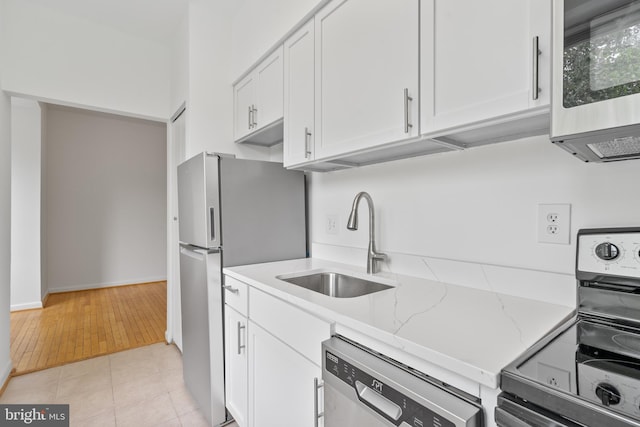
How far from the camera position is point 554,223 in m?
1.02

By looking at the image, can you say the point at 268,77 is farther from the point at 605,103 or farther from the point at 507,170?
the point at 605,103

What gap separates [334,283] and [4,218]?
7.88ft

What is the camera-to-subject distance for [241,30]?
2.32 m

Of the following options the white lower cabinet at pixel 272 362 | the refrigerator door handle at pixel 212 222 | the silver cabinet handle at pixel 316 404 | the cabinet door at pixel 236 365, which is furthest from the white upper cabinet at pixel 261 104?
the silver cabinet handle at pixel 316 404

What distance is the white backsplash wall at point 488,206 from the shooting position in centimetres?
95

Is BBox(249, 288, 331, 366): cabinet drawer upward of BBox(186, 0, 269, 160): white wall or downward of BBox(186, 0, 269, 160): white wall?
downward

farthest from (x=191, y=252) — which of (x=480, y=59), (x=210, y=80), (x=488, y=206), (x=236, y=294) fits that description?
(x=480, y=59)

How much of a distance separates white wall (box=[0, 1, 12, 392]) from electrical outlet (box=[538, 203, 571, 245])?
3.15 metres

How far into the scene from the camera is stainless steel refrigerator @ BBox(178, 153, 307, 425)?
1.71m

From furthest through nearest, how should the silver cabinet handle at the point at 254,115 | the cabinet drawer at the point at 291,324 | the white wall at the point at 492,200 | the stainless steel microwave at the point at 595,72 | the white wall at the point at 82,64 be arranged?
the white wall at the point at 82,64, the silver cabinet handle at the point at 254,115, the cabinet drawer at the point at 291,324, the white wall at the point at 492,200, the stainless steel microwave at the point at 595,72

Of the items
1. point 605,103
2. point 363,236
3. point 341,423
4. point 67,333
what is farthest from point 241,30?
point 67,333

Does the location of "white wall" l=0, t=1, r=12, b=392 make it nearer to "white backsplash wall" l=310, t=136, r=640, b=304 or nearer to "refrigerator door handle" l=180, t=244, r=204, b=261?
"refrigerator door handle" l=180, t=244, r=204, b=261

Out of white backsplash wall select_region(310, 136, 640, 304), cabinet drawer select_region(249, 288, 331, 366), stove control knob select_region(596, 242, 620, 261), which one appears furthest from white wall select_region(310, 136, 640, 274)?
cabinet drawer select_region(249, 288, 331, 366)

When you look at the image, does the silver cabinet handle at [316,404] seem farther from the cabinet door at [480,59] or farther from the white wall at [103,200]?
the white wall at [103,200]
